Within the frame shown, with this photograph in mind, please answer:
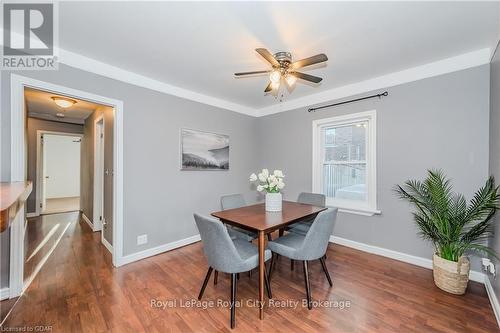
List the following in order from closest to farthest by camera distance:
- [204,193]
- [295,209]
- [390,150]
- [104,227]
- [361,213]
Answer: [295,209], [390,150], [361,213], [104,227], [204,193]

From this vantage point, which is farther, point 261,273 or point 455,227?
point 455,227

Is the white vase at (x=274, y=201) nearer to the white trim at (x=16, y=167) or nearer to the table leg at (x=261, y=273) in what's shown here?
the table leg at (x=261, y=273)

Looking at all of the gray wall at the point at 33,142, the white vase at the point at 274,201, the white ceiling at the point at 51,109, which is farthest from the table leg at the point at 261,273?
the gray wall at the point at 33,142

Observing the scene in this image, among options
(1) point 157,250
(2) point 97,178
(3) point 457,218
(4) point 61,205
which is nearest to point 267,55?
(3) point 457,218

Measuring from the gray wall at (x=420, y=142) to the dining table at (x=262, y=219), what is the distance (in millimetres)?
1169

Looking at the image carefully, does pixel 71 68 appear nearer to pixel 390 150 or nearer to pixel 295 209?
pixel 295 209

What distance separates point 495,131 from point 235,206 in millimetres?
2796

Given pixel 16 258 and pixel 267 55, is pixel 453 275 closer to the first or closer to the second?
pixel 267 55

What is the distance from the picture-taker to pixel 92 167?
13.4ft

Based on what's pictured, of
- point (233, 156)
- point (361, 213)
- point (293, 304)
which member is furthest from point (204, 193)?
point (361, 213)

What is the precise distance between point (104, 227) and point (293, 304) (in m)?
3.01

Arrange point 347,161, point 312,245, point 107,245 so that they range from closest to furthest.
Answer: point 312,245
point 107,245
point 347,161

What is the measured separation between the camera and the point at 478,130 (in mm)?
2254

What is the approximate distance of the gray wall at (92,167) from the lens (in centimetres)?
298
